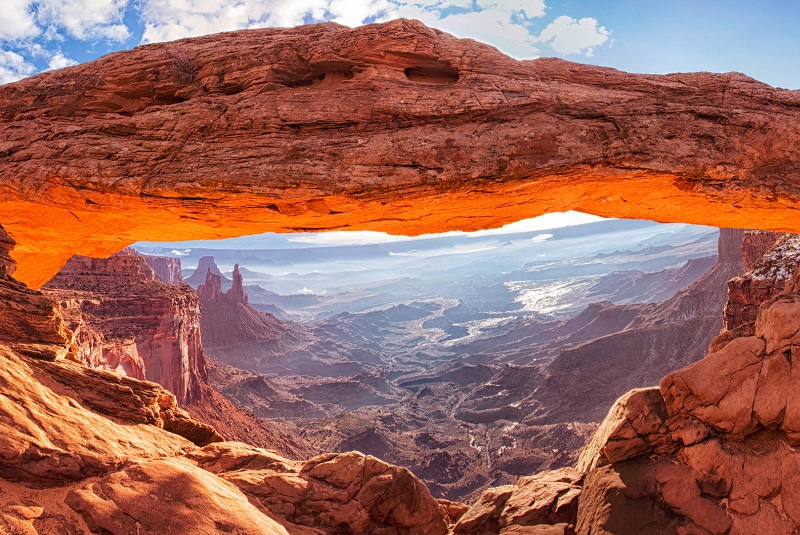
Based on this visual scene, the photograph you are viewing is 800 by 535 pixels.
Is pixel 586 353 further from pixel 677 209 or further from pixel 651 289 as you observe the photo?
pixel 651 289

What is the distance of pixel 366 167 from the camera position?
10.3 metres

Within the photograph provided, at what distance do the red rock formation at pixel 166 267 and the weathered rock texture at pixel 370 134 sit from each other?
143139mm

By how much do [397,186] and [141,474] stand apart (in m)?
8.34

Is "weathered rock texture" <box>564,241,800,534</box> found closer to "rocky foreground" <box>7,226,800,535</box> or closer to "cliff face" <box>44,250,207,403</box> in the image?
"rocky foreground" <box>7,226,800,535</box>

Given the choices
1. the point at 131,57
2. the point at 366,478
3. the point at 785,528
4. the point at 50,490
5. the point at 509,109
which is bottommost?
the point at 366,478

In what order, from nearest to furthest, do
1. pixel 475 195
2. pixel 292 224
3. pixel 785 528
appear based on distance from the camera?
pixel 785 528 → pixel 475 195 → pixel 292 224

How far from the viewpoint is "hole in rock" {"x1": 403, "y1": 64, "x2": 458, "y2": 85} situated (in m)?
12.0

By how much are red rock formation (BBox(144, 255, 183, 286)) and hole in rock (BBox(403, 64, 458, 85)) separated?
146825 millimetres

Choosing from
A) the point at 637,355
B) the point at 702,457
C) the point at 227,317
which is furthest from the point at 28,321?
the point at 227,317

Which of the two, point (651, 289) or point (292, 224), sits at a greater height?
point (292, 224)

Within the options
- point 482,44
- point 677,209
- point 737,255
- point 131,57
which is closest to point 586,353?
point 737,255

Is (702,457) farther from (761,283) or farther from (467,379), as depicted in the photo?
(467,379)

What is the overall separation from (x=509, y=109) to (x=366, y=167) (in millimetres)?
4111

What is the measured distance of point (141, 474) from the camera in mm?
8383
